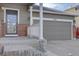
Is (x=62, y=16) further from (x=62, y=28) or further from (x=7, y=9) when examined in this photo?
(x=7, y=9)

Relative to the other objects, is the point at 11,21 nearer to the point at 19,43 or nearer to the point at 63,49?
the point at 19,43

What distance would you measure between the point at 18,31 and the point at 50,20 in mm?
1481

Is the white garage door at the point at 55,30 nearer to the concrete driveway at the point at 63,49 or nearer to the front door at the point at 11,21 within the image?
the concrete driveway at the point at 63,49

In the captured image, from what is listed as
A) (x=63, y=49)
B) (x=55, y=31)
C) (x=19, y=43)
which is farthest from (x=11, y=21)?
(x=63, y=49)

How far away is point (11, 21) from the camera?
5684 mm

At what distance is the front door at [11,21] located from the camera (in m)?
5.41

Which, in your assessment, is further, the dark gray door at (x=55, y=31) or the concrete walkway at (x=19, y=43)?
the dark gray door at (x=55, y=31)

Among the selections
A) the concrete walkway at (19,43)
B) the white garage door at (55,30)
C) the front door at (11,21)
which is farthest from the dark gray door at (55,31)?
the concrete walkway at (19,43)

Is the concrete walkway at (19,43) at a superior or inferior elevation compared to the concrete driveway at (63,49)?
superior

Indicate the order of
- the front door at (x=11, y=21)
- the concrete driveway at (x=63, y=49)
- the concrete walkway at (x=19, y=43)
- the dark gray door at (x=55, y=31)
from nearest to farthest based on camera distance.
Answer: the concrete driveway at (x=63, y=49)
the concrete walkway at (x=19, y=43)
the front door at (x=11, y=21)
the dark gray door at (x=55, y=31)

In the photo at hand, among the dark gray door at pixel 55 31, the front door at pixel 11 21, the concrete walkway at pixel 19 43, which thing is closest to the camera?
the concrete walkway at pixel 19 43

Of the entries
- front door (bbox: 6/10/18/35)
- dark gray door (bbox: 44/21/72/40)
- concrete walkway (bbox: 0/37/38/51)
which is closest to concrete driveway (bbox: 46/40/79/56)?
dark gray door (bbox: 44/21/72/40)

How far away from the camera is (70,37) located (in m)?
6.77

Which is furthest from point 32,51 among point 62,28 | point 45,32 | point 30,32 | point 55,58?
point 62,28
